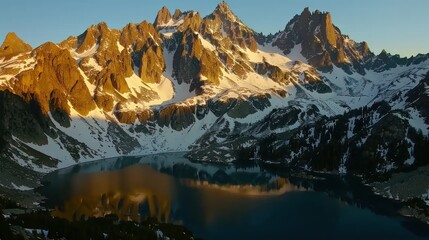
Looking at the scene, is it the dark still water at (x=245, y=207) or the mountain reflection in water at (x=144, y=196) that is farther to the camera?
the mountain reflection in water at (x=144, y=196)

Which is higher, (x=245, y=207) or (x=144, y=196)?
(x=144, y=196)

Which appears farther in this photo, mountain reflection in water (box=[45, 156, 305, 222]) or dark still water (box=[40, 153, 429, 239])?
mountain reflection in water (box=[45, 156, 305, 222])

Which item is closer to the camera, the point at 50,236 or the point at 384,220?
the point at 50,236

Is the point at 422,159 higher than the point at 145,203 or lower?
higher

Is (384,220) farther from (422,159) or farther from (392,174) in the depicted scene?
(422,159)

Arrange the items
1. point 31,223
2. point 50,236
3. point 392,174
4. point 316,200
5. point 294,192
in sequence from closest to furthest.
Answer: point 50,236 → point 31,223 → point 316,200 → point 294,192 → point 392,174

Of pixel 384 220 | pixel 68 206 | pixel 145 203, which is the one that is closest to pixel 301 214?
pixel 384 220

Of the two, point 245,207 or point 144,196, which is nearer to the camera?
point 245,207

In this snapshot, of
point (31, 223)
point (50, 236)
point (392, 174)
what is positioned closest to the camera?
point (50, 236)
